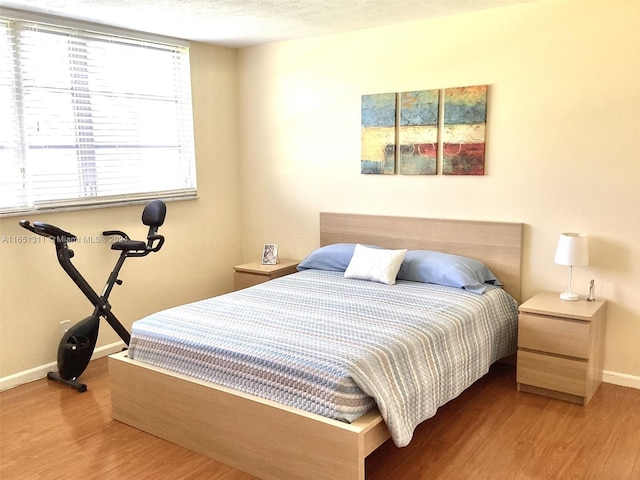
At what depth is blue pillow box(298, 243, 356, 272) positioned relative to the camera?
4184mm

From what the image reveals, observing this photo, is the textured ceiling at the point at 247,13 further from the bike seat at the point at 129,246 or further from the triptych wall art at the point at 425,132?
the bike seat at the point at 129,246

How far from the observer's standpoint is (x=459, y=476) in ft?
8.27

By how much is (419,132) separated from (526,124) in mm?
734

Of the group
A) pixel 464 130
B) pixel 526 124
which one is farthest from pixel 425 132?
pixel 526 124

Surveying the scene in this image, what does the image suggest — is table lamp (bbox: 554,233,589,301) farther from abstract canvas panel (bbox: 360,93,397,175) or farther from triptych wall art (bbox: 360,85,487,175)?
abstract canvas panel (bbox: 360,93,397,175)

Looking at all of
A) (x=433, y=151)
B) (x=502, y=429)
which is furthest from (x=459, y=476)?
(x=433, y=151)

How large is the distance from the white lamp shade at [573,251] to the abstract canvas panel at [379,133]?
1360mm

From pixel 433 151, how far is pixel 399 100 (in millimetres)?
460

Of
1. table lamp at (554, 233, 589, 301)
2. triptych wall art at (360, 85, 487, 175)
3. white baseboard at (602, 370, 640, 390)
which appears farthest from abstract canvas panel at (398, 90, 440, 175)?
white baseboard at (602, 370, 640, 390)

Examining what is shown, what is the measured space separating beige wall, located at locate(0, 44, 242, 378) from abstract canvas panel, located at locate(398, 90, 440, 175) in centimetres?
165

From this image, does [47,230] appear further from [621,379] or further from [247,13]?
[621,379]

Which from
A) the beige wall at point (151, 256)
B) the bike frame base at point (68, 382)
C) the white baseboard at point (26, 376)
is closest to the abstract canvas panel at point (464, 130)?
the beige wall at point (151, 256)

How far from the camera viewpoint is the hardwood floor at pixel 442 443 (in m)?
2.58

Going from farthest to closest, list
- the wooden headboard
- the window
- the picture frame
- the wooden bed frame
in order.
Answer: the picture frame < the wooden headboard < the window < the wooden bed frame
